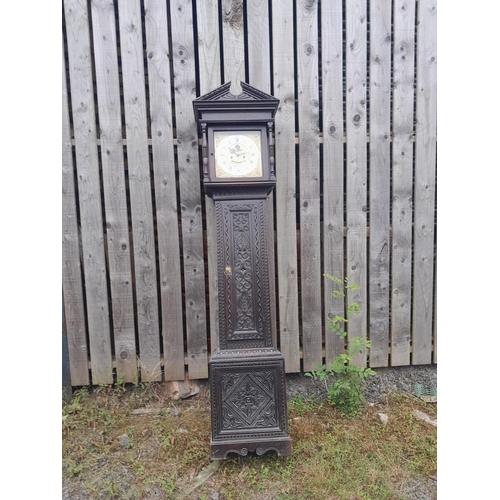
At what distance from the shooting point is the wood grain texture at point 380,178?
2.62 meters

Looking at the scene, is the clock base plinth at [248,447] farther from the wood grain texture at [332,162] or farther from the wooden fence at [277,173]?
the wood grain texture at [332,162]

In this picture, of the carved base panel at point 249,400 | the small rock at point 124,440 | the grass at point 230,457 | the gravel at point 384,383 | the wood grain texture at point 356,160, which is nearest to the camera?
the grass at point 230,457

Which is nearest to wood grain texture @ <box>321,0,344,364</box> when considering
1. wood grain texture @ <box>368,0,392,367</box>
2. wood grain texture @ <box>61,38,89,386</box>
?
wood grain texture @ <box>368,0,392,367</box>

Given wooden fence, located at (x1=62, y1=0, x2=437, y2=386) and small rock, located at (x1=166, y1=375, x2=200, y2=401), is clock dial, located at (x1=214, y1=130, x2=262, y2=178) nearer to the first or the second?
wooden fence, located at (x1=62, y1=0, x2=437, y2=386)

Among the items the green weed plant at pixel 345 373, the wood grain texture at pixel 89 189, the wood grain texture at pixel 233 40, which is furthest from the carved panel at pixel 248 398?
the wood grain texture at pixel 233 40

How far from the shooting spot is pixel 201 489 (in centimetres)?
205

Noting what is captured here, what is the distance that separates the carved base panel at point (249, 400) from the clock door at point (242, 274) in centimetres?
9

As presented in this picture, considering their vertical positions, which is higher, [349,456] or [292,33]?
[292,33]

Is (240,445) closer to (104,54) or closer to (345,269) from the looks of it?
(345,269)

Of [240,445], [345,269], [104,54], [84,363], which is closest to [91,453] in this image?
[84,363]

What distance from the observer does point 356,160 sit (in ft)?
A: 8.77

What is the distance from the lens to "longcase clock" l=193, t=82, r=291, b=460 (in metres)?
2.13

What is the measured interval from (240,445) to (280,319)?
0.95 meters

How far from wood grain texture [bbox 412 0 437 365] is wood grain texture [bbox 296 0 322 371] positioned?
849 millimetres
